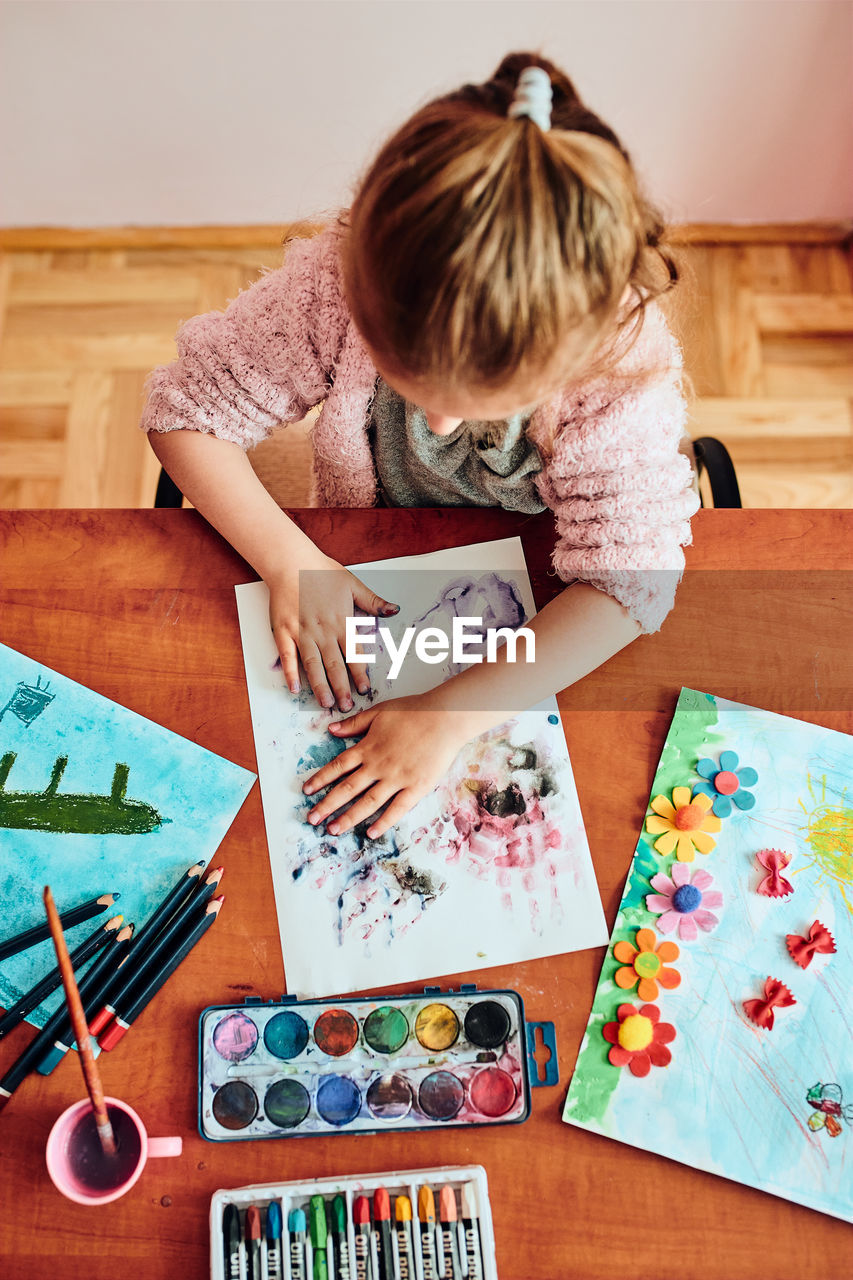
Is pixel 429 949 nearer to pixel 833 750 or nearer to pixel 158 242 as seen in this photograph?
pixel 833 750

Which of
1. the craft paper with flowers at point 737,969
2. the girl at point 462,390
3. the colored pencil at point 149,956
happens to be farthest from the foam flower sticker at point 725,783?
the colored pencil at point 149,956

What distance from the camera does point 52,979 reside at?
A: 0.55 metres

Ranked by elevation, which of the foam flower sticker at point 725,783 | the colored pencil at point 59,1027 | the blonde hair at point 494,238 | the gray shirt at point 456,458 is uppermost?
the blonde hair at point 494,238

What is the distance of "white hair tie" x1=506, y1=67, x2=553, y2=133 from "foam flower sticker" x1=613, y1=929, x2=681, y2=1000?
0.46 m

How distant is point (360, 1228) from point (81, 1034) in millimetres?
199

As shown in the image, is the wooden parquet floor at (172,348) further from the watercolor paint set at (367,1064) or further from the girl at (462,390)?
the watercolor paint set at (367,1064)

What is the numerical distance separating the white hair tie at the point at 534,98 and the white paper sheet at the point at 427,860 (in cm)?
33

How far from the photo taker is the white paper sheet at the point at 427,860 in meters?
0.57

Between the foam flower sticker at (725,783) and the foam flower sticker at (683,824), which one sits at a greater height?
the foam flower sticker at (725,783)

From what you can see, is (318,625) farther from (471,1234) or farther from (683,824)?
(471,1234)

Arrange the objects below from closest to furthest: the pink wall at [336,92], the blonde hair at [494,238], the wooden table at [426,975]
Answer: the blonde hair at [494,238]
the wooden table at [426,975]
the pink wall at [336,92]

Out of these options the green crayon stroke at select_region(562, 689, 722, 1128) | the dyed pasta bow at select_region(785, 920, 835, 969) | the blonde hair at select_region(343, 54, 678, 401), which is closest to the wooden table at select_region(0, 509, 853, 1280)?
the green crayon stroke at select_region(562, 689, 722, 1128)

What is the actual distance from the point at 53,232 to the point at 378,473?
3.44 ft

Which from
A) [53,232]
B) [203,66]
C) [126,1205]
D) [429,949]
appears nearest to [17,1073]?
[126,1205]
